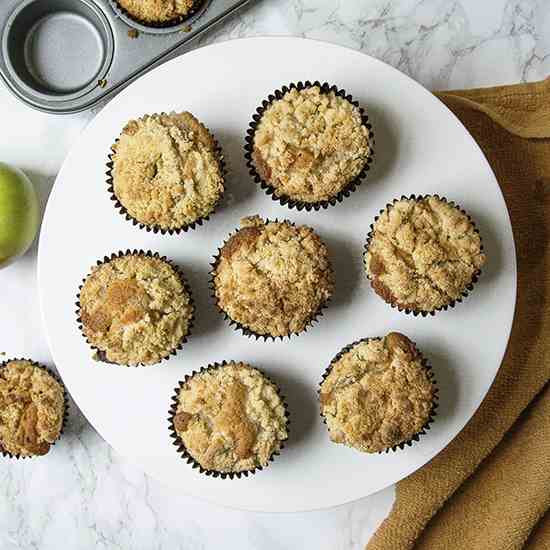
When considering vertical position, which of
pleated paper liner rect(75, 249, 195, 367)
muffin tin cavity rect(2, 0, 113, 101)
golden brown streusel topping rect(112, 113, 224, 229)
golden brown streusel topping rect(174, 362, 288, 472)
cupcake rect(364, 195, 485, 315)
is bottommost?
golden brown streusel topping rect(174, 362, 288, 472)

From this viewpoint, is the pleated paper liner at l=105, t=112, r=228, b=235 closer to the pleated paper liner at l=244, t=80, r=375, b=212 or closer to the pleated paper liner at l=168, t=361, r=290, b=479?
the pleated paper liner at l=244, t=80, r=375, b=212

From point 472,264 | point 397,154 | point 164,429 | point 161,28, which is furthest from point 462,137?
point 164,429

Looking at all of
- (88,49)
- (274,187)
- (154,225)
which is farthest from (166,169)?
(88,49)

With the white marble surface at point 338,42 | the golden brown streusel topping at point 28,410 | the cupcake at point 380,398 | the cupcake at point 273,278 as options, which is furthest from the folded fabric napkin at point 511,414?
the golden brown streusel topping at point 28,410

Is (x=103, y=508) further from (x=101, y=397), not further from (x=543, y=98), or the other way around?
(x=543, y=98)

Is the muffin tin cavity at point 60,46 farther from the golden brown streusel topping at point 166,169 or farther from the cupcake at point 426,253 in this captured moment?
the cupcake at point 426,253

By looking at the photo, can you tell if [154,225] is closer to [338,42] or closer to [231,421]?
[231,421]

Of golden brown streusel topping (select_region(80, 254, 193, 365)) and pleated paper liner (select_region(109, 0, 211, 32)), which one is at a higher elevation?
pleated paper liner (select_region(109, 0, 211, 32))

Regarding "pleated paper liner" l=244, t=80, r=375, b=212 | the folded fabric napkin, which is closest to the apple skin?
"pleated paper liner" l=244, t=80, r=375, b=212
